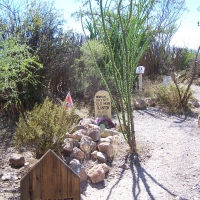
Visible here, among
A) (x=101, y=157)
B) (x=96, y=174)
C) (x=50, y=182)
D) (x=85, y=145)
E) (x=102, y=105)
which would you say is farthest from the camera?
(x=102, y=105)

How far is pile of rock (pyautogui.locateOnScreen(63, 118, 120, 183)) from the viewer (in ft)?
12.6

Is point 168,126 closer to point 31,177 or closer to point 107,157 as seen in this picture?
point 107,157

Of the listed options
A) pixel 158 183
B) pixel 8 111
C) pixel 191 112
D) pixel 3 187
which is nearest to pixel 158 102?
pixel 191 112

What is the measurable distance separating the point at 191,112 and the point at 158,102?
3.34 feet

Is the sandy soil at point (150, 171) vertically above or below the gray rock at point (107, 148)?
below

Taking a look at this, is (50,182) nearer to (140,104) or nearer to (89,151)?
(89,151)

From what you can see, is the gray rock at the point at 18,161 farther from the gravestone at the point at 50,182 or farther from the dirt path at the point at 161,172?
the gravestone at the point at 50,182

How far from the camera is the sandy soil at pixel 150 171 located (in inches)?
137

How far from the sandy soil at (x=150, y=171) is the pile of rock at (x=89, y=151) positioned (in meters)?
0.12

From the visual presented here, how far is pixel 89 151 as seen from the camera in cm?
449

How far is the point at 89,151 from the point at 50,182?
2.36m

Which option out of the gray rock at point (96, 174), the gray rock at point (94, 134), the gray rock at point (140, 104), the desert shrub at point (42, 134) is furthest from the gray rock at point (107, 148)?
the gray rock at point (140, 104)

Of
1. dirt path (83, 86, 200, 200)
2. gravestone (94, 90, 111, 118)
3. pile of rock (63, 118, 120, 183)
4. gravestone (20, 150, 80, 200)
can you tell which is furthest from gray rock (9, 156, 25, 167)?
gravestone (94, 90, 111, 118)

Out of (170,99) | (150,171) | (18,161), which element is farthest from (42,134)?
(170,99)
